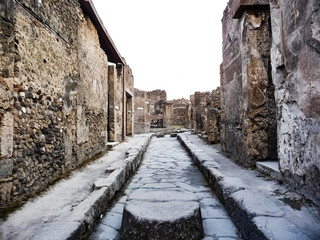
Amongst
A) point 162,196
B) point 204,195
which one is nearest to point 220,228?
point 162,196

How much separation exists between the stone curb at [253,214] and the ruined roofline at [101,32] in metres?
4.60

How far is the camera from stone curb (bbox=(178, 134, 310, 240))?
150 centimetres

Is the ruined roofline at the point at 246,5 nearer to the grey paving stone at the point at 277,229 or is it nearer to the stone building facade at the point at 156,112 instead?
the grey paving stone at the point at 277,229

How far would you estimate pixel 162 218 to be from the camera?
5.95 feet

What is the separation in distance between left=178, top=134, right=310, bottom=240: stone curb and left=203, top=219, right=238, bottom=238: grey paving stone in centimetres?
6

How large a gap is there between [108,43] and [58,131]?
14.9 feet

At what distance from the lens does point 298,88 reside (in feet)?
7.21

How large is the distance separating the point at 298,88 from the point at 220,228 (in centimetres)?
153

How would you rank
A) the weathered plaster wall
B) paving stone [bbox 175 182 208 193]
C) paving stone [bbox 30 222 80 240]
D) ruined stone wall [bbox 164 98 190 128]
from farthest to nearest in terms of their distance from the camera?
ruined stone wall [bbox 164 98 190 128] → the weathered plaster wall → paving stone [bbox 175 182 208 193] → paving stone [bbox 30 222 80 240]

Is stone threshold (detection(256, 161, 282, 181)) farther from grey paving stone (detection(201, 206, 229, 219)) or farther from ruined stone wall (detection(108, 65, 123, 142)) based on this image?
ruined stone wall (detection(108, 65, 123, 142))

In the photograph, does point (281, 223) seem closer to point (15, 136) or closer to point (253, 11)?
point (15, 136)

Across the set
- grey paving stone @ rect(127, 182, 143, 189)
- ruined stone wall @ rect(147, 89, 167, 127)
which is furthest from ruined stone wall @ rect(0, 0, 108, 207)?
ruined stone wall @ rect(147, 89, 167, 127)

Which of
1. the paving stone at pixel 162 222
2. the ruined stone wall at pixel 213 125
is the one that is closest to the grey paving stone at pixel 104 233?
the paving stone at pixel 162 222

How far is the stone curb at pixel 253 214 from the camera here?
1504 mm
